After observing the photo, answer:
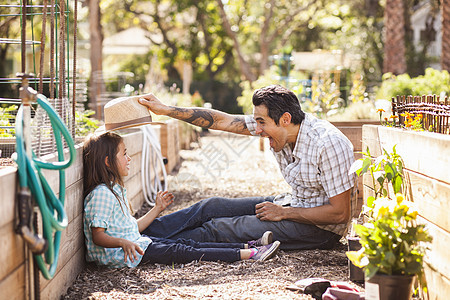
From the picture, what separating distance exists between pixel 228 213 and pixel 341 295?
1.47 m

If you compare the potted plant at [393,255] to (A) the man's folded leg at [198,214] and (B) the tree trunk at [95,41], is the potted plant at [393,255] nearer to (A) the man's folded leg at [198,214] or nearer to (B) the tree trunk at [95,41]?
(A) the man's folded leg at [198,214]

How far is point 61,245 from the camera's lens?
284 centimetres

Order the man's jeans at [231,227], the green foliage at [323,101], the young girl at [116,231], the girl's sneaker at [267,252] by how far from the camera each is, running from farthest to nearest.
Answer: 1. the green foliage at [323,101]
2. the man's jeans at [231,227]
3. the girl's sneaker at [267,252]
4. the young girl at [116,231]

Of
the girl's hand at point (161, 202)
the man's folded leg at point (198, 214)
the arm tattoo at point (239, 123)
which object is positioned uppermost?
the arm tattoo at point (239, 123)

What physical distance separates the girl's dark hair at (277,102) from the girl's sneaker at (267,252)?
768mm

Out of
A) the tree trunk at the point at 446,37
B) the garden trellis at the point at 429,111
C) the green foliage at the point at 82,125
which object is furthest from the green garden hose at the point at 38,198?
the tree trunk at the point at 446,37

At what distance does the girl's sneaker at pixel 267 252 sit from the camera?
3.47m

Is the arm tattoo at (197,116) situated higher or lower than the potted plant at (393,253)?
higher

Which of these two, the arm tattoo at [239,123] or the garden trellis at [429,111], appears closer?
the garden trellis at [429,111]

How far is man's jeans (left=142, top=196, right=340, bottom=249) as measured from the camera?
12.2ft

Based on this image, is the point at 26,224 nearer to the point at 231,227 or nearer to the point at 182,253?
the point at 182,253

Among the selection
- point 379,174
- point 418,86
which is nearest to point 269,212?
point 379,174

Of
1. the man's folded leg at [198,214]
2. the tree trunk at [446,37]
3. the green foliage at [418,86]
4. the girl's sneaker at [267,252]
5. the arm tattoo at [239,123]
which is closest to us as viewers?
the girl's sneaker at [267,252]

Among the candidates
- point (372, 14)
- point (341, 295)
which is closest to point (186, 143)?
point (341, 295)
